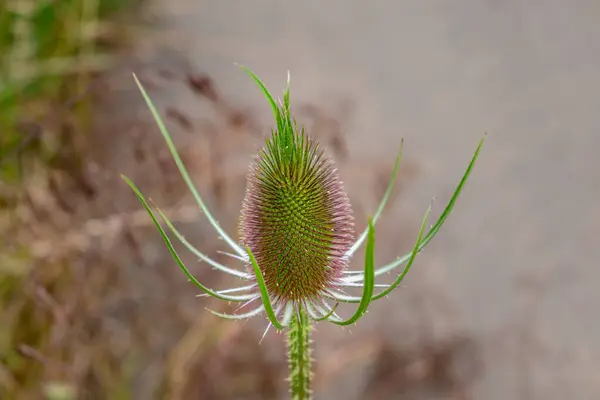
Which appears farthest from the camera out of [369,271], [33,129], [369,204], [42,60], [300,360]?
[42,60]

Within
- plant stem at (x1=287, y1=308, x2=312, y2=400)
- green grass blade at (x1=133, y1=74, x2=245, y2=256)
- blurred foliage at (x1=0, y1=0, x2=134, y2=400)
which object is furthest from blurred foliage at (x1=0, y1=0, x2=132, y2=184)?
plant stem at (x1=287, y1=308, x2=312, y2=400)

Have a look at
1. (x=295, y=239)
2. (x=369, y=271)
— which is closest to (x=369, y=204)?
(x=295, y=239)

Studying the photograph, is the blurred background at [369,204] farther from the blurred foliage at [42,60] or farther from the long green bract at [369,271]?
the long green bract at [369,271]

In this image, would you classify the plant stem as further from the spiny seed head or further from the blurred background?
the blurred background

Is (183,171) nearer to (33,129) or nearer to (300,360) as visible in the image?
(300,360)

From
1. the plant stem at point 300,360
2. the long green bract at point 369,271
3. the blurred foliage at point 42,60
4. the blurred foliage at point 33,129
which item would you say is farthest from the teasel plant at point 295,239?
the blurred foliage at point 42,60

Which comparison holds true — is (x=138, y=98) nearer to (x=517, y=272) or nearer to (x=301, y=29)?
(x=301, y=29)
